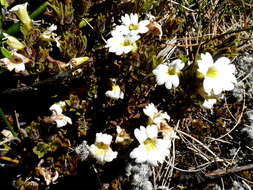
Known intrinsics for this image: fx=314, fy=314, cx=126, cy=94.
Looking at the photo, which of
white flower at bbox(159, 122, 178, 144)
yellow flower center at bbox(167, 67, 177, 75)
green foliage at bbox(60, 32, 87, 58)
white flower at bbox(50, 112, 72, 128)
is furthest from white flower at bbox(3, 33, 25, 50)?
white flower at bbox(159, 122, 178, 144)

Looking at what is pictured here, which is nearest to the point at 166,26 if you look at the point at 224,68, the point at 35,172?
the point at 224,68

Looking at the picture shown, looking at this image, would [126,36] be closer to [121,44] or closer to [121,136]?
[121,44]

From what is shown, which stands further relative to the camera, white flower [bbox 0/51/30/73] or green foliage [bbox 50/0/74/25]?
green foliage [bbox 50/0/74/25]

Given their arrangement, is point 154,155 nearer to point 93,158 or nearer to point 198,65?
point 93,158

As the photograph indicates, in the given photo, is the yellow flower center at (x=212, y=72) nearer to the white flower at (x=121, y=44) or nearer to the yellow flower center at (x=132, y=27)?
the white flower at (x=121, y=44)

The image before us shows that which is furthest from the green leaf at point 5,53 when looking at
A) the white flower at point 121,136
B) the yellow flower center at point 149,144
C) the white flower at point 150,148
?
the yellow flower center at point 149,144

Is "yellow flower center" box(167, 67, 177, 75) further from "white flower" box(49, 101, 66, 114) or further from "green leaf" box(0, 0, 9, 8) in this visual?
"green leaf" box(0, 0, 9, 8)
